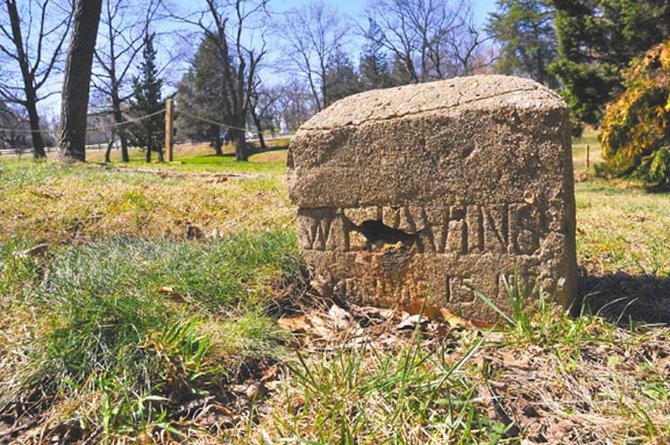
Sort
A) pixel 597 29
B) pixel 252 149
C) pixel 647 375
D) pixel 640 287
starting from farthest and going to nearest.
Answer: pixel 252 149 → pixel 597 29 → pixel 640 287 → pixel 647 375

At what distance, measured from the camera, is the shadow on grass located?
2354 mm

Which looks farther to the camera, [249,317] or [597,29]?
[597,29]

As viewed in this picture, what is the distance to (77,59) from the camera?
308 inches

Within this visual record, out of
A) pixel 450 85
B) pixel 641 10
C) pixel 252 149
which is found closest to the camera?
pixel 450 85

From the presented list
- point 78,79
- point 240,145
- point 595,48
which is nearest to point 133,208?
point 78,79

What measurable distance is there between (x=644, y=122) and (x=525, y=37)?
2517cm

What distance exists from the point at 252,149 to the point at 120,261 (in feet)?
118

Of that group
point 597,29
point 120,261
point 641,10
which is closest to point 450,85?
point 120,261

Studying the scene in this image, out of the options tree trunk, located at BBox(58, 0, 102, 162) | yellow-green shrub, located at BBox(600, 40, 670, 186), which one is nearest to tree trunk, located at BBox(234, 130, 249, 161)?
tree trunk, located at BBox(58, 0, 102, 162)

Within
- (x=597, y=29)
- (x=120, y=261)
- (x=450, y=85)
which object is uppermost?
(x=597, y=29)

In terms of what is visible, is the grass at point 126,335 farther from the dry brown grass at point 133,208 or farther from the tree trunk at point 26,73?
the tree trunk at point 26,73

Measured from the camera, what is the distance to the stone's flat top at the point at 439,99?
7.32 ft

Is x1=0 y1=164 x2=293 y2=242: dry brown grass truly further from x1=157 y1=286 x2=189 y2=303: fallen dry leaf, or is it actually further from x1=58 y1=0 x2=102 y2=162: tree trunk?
x1=58 y1=0 x2=102 y2=162: tree trunk

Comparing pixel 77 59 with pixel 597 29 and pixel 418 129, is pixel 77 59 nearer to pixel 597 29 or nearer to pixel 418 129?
pixel 418 129
